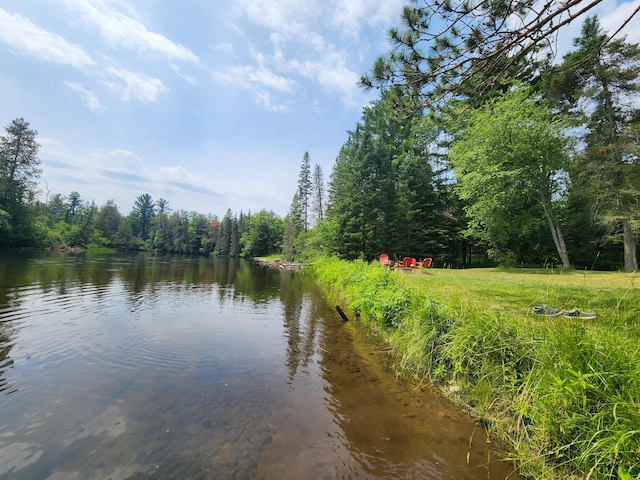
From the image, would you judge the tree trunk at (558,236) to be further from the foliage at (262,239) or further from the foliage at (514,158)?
the foliage at (262,239)

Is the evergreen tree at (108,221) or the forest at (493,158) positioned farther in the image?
the evergreen tree at (108,221)

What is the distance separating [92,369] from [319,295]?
11312mm

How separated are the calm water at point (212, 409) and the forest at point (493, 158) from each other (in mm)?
5440

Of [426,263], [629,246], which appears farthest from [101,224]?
[629,246]

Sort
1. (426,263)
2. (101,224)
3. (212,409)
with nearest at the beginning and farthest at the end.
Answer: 1. (212,409)
2. (426,263)
3. (101,224)

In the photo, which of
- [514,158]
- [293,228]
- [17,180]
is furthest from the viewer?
[293,228]

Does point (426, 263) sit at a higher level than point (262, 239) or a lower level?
lower

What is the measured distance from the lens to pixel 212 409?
4.26m

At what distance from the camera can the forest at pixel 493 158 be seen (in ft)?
17.4

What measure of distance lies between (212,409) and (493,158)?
20.8m

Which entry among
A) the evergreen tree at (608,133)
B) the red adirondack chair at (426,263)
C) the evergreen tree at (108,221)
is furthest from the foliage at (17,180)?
the evergreen tree at (608,133)

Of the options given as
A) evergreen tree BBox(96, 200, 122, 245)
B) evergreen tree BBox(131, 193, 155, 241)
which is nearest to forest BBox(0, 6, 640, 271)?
evergreen tree BBox(96, 200, 122, 245)

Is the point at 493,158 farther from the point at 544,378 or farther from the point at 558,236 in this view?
the point at 544,378

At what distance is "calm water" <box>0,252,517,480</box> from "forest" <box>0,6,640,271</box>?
544cm
